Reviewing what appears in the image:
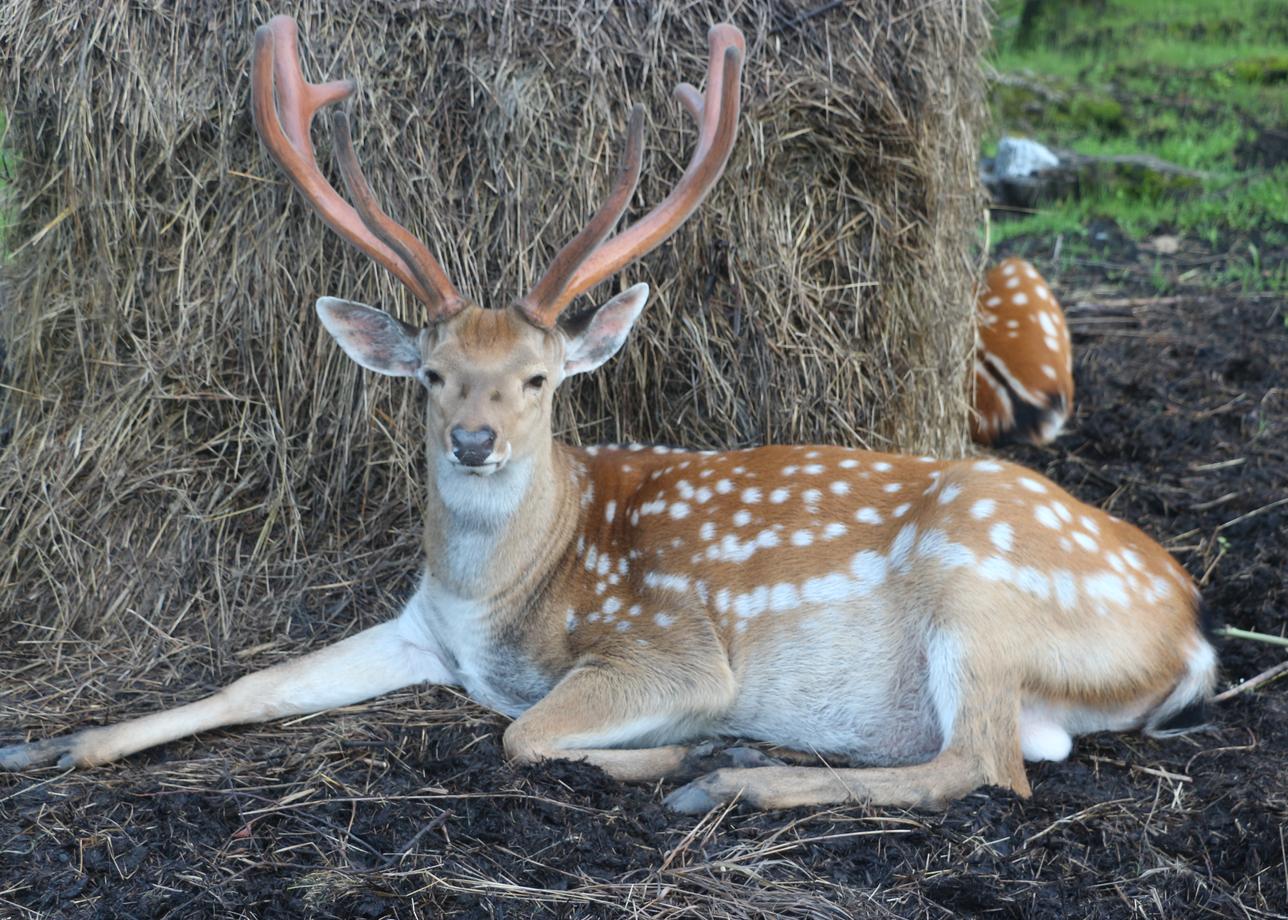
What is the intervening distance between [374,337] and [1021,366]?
3.07 meters

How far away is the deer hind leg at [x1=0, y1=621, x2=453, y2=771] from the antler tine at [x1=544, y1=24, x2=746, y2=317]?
3.51 ft

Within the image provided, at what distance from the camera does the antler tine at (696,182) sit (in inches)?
147

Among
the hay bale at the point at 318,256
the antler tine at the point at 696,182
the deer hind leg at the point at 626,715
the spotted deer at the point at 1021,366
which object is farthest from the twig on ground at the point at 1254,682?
the antler tine at the point at 696,182

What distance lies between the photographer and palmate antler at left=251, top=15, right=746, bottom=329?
359 cm

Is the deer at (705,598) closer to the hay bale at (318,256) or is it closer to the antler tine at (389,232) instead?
the antler tine at (389,232)

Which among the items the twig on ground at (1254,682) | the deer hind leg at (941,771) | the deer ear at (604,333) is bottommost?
the twig on ground at (1254,682)

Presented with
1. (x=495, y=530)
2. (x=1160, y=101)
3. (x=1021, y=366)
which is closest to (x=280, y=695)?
(x=495, y=530)

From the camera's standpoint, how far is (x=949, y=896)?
2.99m

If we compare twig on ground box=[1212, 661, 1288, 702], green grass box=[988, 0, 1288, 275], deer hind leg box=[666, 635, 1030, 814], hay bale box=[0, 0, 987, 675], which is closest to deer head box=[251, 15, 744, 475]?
hay bale box=[0, 0, 987, 675]

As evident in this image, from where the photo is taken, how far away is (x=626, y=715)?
3689 millimetres

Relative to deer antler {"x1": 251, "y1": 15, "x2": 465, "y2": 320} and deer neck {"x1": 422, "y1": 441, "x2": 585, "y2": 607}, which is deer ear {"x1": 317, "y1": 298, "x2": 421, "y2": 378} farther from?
deer neck {"x1": 422, "y1": 441, "x2": 585, "y2": 607}

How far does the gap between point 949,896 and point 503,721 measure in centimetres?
133

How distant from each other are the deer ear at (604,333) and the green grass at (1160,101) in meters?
3.13

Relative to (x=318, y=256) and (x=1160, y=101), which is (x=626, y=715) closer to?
(x=318, y=256)
